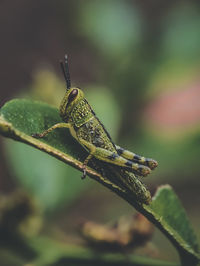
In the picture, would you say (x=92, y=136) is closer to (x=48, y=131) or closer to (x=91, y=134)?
(x=91, y=134)

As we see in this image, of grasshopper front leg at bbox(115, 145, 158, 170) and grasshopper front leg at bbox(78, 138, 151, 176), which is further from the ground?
grasshopper front leg at bbox(115, 145, 158, 170)

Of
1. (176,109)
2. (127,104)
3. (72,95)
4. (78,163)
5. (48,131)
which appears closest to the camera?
(78,163)

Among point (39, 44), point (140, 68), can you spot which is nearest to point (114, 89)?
point (140, 68)

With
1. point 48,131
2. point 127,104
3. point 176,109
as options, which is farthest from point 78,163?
point 176,109

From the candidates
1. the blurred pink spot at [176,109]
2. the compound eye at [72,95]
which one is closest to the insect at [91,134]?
the compound eye at [72,95]

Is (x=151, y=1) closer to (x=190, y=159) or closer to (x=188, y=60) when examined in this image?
(x=188, y=60)

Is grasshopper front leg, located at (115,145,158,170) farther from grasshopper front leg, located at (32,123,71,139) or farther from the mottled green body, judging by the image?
grasshopper front leg, located at (32,123,71,139)

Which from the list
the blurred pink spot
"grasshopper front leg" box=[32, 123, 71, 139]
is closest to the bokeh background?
the blurred pink spot

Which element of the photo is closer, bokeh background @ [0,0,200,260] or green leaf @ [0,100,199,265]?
green leaf @ [0,100,199,265]
